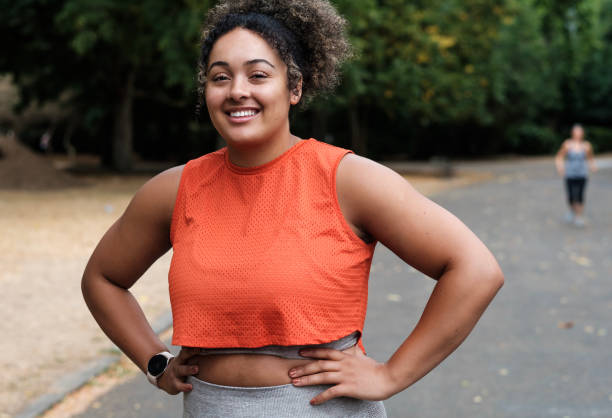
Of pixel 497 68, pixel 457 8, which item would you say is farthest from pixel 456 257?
pixel 497 68

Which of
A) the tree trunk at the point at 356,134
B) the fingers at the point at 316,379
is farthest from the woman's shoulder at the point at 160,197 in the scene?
the tree trunk at the point at 356,134

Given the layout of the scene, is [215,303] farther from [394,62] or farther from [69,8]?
[394,62]

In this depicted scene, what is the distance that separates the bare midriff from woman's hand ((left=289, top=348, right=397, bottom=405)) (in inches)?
0.9

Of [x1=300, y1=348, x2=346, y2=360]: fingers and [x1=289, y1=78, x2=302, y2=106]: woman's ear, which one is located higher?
[x1=289, y1=78, x2=302, y2=106]: woman's ear

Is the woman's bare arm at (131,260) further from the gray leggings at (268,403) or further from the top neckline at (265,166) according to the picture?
the gray leggings at (268,403)

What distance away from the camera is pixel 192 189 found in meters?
2.04

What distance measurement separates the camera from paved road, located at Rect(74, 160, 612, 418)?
16.2 feet

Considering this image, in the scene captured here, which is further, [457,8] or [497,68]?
[497,68]

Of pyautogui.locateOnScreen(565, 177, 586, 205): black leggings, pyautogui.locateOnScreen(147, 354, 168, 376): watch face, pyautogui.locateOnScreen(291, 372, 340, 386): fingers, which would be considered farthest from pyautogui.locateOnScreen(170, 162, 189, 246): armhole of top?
pyautogui.locateOnScreen(565, 177, 586, 205): black leggings

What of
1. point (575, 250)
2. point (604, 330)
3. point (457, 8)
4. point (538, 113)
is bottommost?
point (538, 113)

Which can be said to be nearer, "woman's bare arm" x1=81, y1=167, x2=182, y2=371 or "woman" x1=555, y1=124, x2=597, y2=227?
"woman's bare arm" x1=81, y1=167, x2=182, y2=371

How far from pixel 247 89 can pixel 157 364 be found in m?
0.84

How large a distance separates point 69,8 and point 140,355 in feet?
56.1

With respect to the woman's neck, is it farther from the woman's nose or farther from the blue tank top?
the blue tank top
